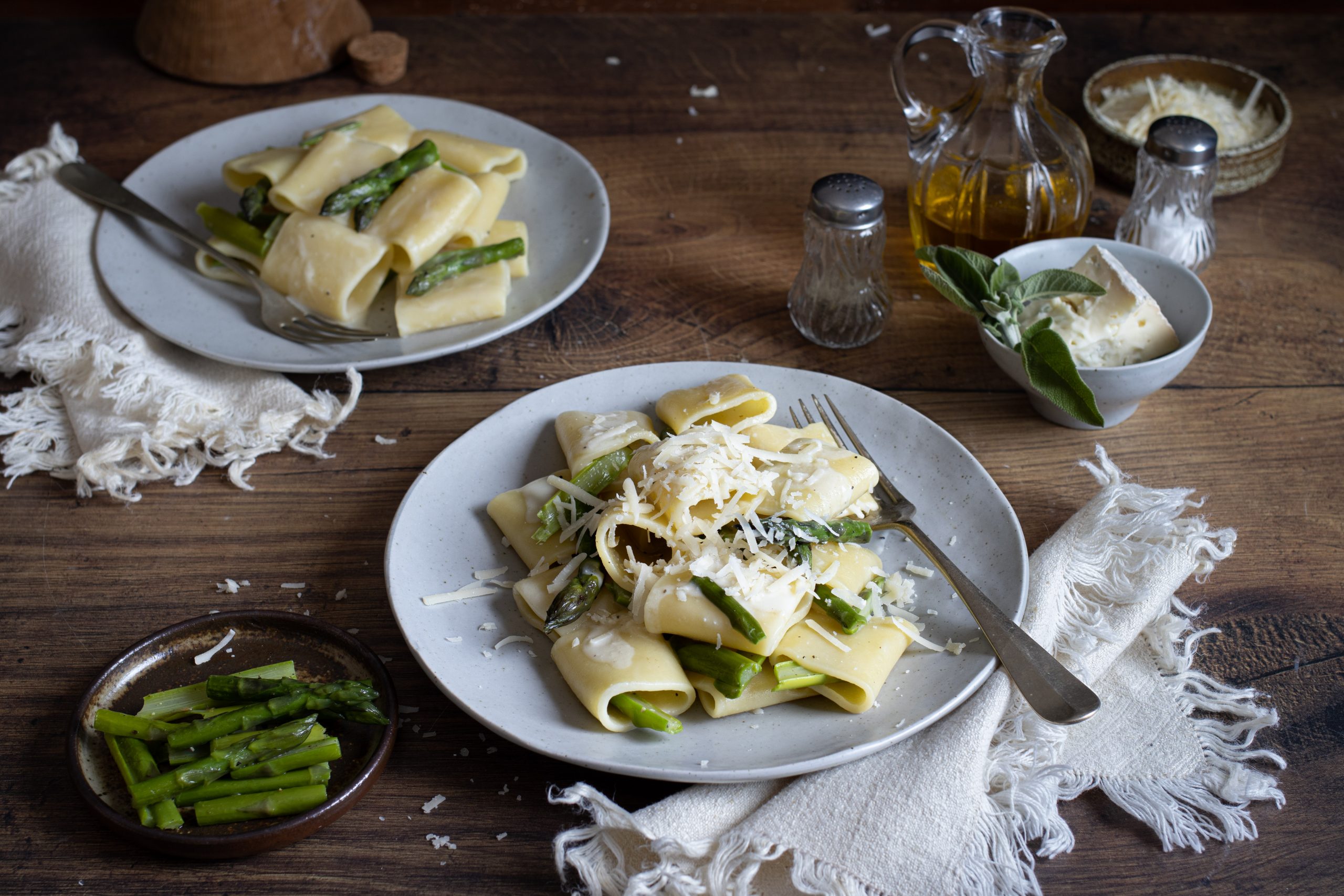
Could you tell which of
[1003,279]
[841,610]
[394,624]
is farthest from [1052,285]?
[394,624]

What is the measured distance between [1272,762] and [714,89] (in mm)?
2230

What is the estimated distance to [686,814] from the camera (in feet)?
4.60

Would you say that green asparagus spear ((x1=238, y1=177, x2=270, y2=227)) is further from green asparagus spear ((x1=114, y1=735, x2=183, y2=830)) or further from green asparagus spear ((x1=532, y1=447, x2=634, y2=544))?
green asparagus spear ((x1=114, y1=735, x2=183, y2=830))

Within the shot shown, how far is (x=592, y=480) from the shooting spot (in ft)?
5.72

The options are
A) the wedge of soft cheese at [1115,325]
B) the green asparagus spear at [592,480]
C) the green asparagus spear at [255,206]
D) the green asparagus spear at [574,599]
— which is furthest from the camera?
the green asparagus spear at [255,206]

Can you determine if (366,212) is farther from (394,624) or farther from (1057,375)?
(1057,375)

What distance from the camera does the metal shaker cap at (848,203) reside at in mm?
2039

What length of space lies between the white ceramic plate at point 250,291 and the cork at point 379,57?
17 cm

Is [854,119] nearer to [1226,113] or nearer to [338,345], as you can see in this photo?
[1226,113]

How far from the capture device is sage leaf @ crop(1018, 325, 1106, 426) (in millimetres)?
1831

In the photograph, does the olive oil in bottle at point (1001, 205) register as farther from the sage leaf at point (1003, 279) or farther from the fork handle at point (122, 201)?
the fork handle at point (122, 201)

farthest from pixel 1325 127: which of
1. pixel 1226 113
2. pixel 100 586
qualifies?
pixel 100 586

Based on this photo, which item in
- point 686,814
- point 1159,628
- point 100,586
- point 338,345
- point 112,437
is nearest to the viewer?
point 686,814

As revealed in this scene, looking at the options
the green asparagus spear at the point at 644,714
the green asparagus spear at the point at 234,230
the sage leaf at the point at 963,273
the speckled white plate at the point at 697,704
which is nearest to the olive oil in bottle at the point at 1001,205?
the sage leaf at the point at 963,273
